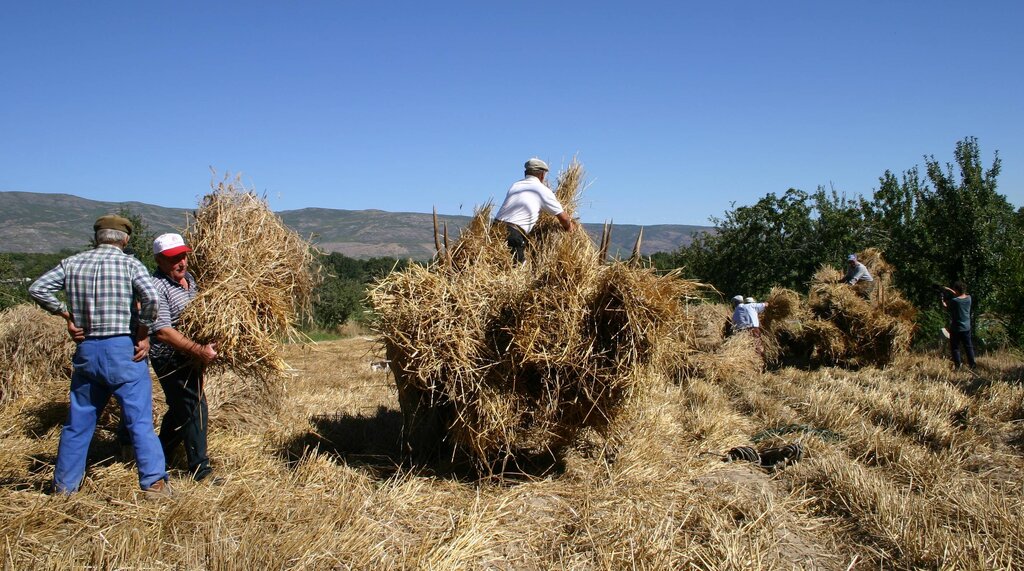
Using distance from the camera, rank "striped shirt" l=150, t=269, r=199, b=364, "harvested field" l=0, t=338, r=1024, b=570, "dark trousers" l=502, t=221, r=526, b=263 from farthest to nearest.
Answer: "dark trousers" l=502, t=221, r=526, b=263 < "striped shirt" l=150, t=269, r=199, b=364 < "harvested field" l=0, t=338, r=1024, b=570

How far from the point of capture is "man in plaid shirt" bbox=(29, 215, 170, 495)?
138 inches

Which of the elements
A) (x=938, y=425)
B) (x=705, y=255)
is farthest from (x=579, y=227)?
(x=705, y=255)

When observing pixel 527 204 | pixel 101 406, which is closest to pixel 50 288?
pixel 101 406

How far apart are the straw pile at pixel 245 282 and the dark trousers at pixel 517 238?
1.62m

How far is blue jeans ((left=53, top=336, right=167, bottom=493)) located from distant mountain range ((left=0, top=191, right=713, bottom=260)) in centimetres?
5183

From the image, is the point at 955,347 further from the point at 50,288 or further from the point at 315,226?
the point at 315,226

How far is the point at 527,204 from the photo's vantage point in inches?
201

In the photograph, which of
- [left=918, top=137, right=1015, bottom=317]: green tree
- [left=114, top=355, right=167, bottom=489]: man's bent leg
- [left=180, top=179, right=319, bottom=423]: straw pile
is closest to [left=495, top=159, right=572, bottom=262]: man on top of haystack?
[left=180, top=179, right=319, bottom=423]: straw pile

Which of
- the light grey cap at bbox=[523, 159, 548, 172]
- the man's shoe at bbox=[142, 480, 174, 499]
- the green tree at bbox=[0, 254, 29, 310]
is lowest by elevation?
the man's shoe at bbox=[142, 480, 174, 499]

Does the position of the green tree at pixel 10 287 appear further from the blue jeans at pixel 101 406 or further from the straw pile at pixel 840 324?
the straw pile at pixel 840 324

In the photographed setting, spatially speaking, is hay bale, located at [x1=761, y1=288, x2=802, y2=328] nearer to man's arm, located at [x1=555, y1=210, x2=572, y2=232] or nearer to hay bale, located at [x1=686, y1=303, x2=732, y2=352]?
hay bale, located at [x1=686, y1=303, x2=732, y2=352]

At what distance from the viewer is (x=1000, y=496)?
3.68m

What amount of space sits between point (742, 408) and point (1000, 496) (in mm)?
3340

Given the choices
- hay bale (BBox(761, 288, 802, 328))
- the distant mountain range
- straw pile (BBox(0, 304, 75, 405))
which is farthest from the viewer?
the distant mountain range
